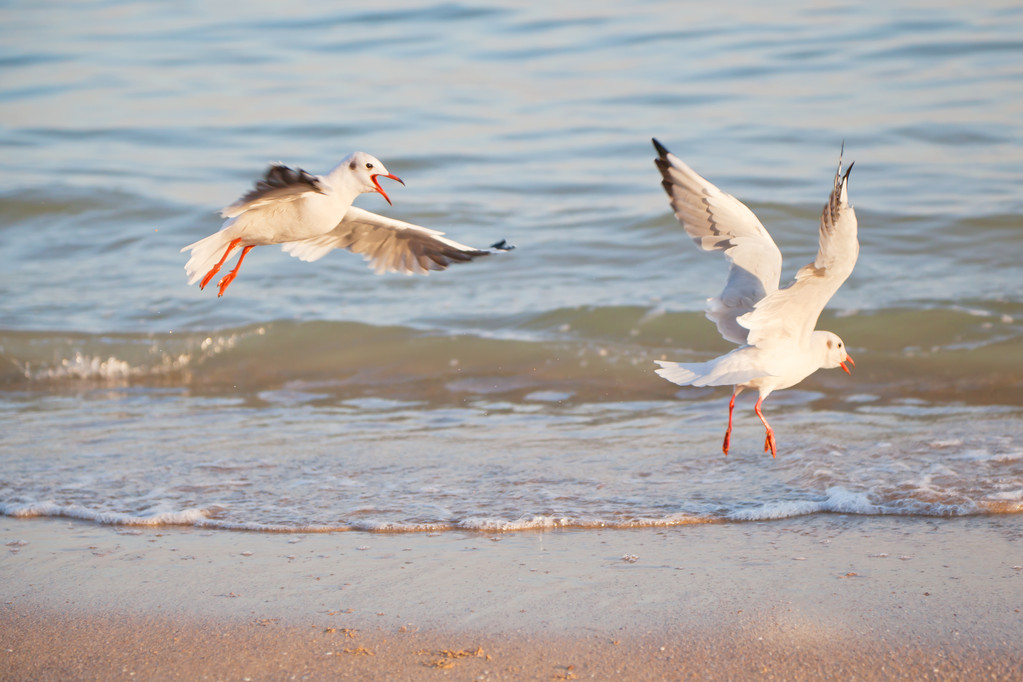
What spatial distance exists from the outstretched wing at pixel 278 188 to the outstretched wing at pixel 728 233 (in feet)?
5.21

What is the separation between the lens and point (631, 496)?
5352 mm

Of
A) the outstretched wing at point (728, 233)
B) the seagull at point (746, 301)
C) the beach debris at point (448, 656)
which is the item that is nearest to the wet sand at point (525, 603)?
the beach debris at point (448, 656)

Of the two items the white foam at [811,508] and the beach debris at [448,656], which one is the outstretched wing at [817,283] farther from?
the beach debris at [448,656]

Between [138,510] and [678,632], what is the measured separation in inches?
106

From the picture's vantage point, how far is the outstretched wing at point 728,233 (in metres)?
5.12

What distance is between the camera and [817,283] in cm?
483

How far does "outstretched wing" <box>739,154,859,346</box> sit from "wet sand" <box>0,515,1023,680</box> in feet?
2.91

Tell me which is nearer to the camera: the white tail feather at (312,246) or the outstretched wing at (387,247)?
the outstretched wing at (387,247)

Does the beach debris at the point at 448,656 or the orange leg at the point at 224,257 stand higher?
the orange leg at the point at 224,257

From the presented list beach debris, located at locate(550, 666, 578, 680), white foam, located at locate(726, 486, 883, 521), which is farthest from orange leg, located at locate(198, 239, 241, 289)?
beach debris, located at locate(550, 666, 578, 680)

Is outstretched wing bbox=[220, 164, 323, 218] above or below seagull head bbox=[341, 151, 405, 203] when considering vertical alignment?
below

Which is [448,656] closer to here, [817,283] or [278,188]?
[817,283]

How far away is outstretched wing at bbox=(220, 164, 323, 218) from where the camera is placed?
5078 mm

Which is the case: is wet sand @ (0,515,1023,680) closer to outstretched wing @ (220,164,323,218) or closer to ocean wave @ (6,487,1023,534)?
ocean wave @ (6,487,1023,534)
